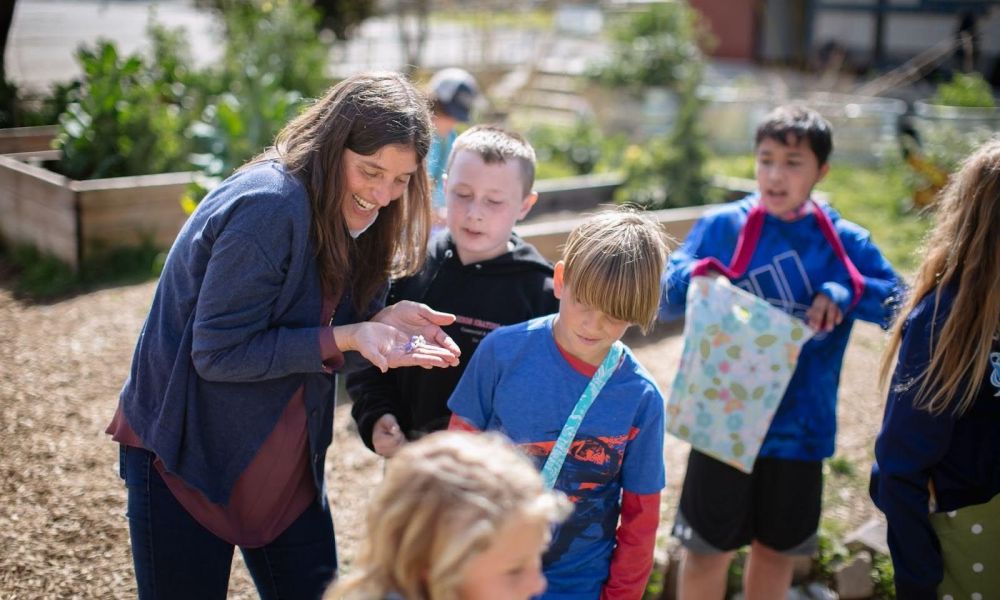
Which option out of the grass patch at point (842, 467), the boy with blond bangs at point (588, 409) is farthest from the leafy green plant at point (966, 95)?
the boy with blond bangs at point (588, 409)

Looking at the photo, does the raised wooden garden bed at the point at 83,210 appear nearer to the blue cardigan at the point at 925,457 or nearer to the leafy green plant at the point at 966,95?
the blue cardigan at the point at 925,457

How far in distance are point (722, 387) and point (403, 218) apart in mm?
1217

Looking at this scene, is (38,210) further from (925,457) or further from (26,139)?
(925,457)

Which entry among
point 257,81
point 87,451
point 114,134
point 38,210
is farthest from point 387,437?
point 114,134

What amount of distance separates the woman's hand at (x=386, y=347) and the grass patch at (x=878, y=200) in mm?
6032

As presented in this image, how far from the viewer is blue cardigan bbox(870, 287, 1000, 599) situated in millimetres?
2258

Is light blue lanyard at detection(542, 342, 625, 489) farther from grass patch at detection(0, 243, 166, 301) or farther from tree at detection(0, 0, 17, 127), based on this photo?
tree at detection(0, 0, 17, 127)

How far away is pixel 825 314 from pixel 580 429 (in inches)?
43.5

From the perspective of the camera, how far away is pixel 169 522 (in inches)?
83.8

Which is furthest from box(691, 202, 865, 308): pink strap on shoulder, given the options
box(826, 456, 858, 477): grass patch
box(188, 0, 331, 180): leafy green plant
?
box(188, 0, 331, 180): leafy green plant

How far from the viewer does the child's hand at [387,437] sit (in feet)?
7.86

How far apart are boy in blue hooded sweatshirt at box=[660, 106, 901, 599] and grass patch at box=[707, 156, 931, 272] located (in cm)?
457

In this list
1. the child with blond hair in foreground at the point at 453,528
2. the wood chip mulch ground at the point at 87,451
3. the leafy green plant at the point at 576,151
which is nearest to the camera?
the child with blond hair in foreground at the point at 453,528

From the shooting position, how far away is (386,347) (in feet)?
6.68
